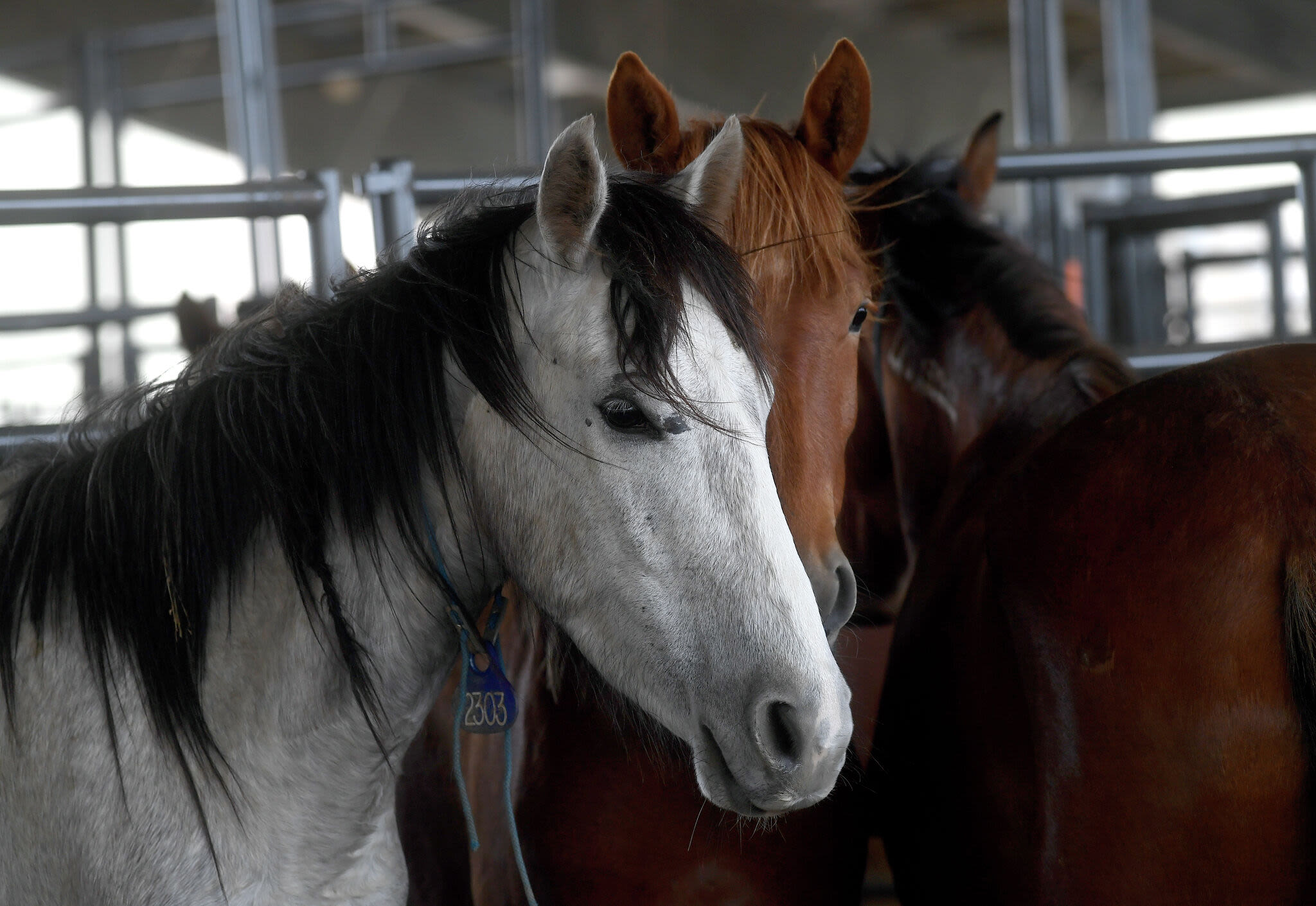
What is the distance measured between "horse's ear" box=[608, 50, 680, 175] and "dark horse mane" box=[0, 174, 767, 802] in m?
0.33

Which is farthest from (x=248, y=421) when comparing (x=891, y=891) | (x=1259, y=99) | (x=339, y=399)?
(x=1259, y=99)

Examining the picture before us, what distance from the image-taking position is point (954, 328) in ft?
6.55

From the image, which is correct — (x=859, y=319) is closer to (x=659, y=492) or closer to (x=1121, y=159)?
(x=659, y=492)

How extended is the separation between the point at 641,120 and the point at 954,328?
0.83 meters

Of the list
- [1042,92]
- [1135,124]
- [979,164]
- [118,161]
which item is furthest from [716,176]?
[118,161]

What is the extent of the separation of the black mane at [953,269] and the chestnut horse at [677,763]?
424mm

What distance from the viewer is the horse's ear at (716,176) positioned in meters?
1.13

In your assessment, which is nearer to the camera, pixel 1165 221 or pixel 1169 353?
pixel 1169 353

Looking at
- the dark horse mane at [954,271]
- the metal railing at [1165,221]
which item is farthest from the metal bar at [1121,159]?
the metal railing at [1165,221]

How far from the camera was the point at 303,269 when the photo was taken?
1991 millimetres

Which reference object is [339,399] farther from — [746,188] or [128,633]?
[746,188]

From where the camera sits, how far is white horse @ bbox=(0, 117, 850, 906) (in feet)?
3.20

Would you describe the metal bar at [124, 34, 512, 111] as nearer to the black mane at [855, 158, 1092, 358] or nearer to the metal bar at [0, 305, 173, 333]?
the metal bar at [0, 305, 173, 333]

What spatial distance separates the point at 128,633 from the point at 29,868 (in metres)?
0.24
